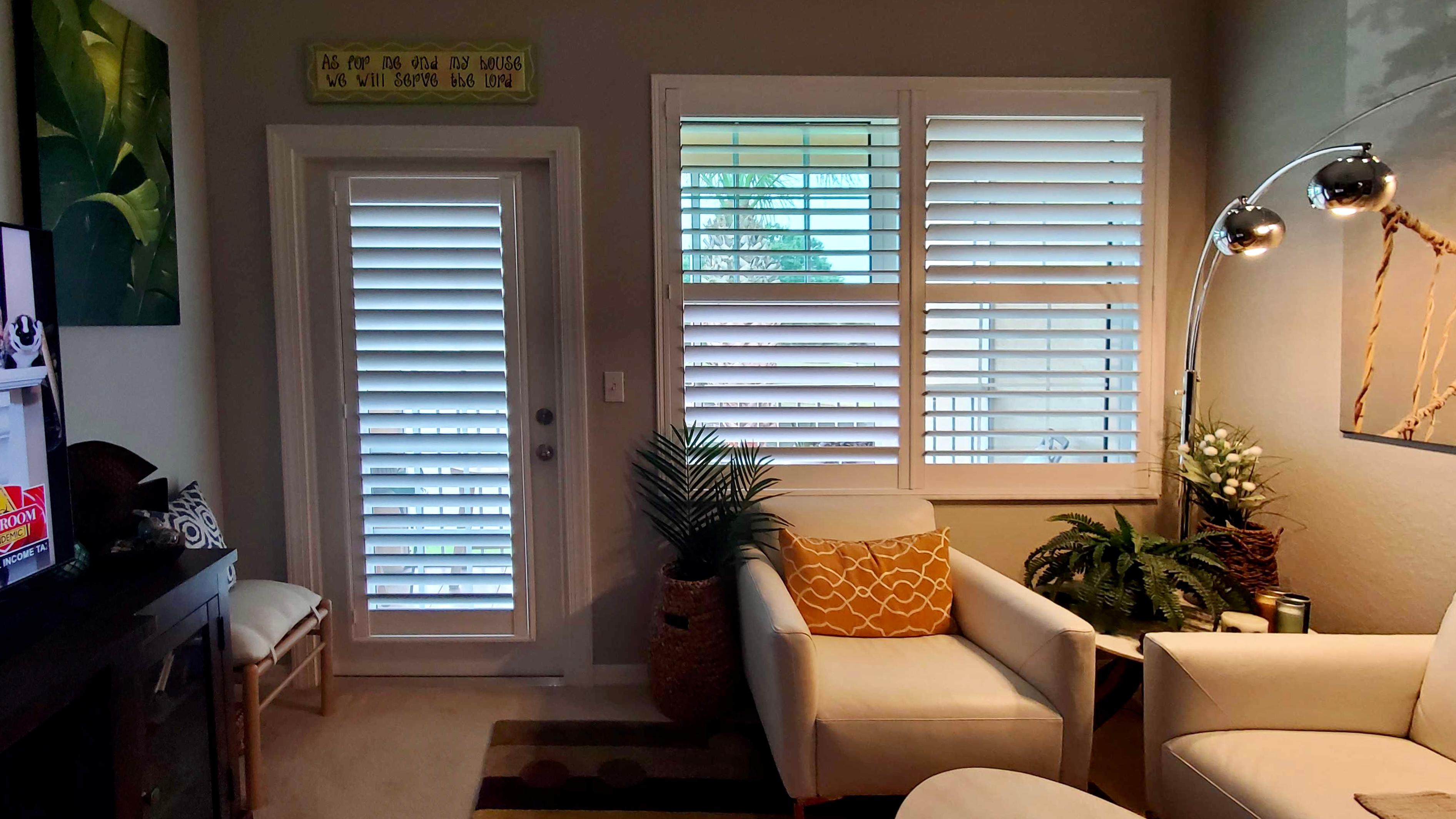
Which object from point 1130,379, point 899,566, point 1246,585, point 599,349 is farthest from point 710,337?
point 1246,585

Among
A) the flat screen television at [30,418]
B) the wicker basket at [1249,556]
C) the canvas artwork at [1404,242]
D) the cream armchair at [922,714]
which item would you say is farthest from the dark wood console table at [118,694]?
the canvas artwork at [1404,242]

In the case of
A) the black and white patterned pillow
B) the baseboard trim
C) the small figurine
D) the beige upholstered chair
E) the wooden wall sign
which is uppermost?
the wooden wall sign

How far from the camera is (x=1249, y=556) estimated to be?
2.25 metres

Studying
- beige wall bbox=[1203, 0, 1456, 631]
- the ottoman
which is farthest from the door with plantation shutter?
beige wall bbox=[1203, 0, 1456, 631]

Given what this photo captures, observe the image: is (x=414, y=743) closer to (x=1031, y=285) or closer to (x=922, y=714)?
(x=922, y=714)

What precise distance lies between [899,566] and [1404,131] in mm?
1716

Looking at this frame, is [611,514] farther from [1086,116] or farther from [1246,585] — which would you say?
[1086,116]

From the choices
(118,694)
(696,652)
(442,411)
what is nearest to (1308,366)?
(696,652)

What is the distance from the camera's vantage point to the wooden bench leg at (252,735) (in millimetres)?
2133

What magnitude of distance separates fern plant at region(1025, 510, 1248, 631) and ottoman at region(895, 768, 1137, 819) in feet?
2.32

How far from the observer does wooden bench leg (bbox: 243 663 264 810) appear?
2133 mm

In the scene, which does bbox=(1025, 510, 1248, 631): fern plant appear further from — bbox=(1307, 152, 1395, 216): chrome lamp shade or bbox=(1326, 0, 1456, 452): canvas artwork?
bbox=(1307, 152, 1395, 216): chrome lamp shade

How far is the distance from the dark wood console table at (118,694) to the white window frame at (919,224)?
1488mm

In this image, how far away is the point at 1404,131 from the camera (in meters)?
2.04
